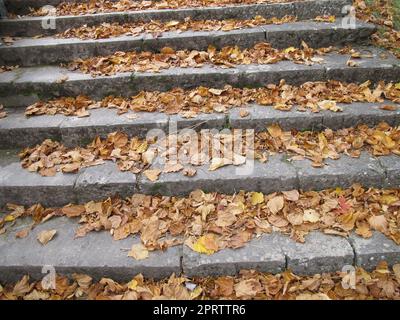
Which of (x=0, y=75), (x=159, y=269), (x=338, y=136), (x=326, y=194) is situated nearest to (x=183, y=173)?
(x=159, y=269)

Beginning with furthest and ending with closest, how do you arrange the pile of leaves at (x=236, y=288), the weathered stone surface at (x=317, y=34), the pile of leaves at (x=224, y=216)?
the weathered stone surface at (x=317, y=34) < the pile of leaves at (x=224, y=216) < the pile of leaves at (x=236, y=288)

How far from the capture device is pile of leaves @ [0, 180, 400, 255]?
2400 millimetres

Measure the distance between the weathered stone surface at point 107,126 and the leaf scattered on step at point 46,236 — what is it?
3.00 ft

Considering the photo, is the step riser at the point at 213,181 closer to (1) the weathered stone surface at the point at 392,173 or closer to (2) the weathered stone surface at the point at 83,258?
(1) the weathered stone surface at the point at 392,173

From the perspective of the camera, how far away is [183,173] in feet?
8.88

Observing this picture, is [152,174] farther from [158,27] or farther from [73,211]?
[158,27]

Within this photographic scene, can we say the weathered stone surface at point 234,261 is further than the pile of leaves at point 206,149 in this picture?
No

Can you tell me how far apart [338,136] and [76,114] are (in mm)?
2519

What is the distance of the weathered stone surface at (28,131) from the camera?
122 inches

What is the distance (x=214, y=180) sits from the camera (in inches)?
105

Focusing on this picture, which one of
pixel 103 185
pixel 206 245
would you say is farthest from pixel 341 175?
pixel 103 185

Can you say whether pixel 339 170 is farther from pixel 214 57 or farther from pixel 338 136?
pixel 214 57

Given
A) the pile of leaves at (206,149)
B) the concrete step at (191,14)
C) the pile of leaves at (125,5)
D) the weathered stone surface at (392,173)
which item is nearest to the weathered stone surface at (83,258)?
the pile of leaves at (206,149)

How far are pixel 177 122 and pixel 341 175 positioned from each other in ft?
4.88
